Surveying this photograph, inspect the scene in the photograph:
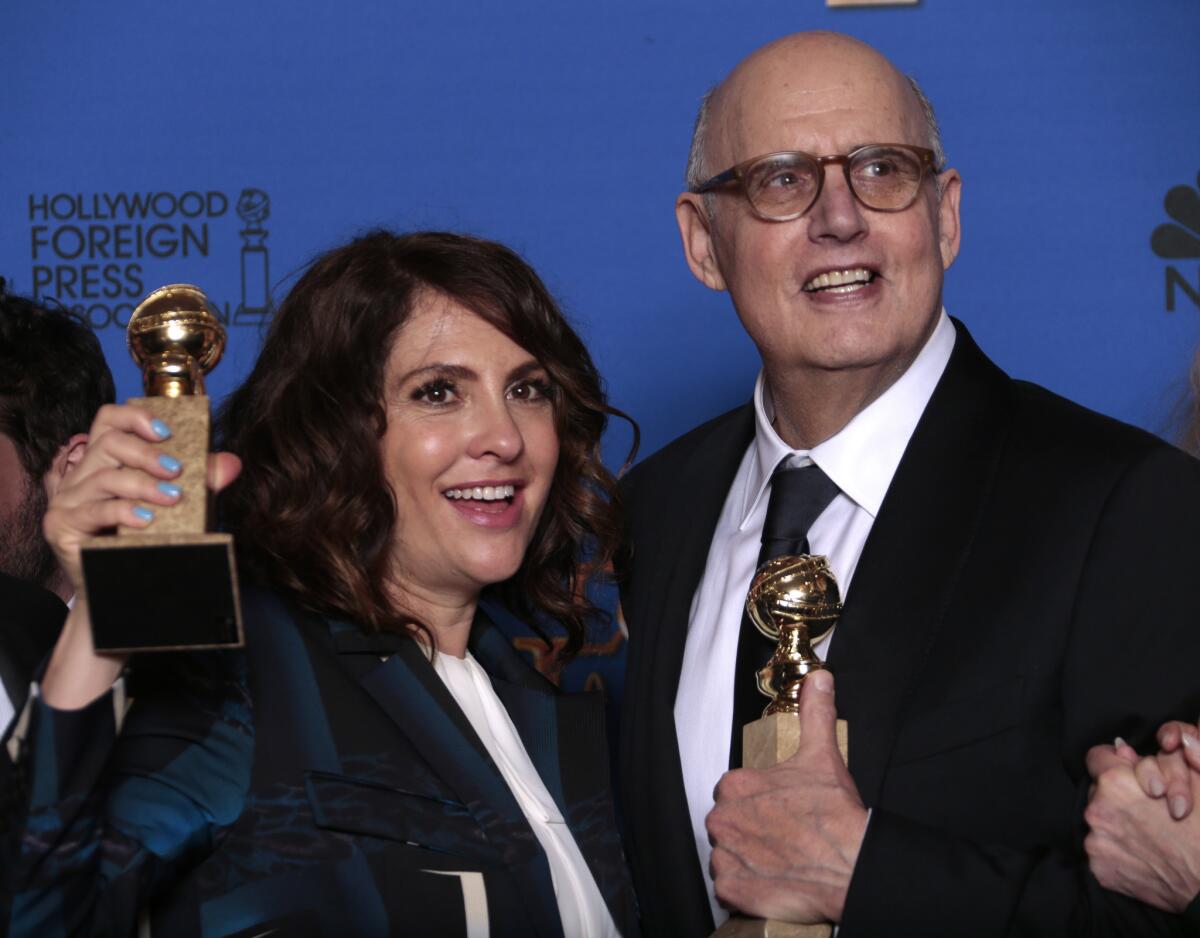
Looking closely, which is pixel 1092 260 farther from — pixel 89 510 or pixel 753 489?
pixel 89 510

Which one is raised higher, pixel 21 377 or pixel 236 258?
pixel 236 258

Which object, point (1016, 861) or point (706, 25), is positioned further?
point (706, 25)

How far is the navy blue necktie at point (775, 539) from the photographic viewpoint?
1.87m

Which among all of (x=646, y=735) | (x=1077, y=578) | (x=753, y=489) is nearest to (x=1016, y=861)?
(x=1077, y=578)

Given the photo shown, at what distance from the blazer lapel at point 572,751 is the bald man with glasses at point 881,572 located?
7 centimetres

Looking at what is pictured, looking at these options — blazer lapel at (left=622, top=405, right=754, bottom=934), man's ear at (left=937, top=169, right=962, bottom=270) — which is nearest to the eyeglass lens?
man's ear at (left=937, top=169, right=962, bottom=270)

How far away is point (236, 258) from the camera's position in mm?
2857

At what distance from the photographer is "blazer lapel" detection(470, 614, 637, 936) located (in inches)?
71.0

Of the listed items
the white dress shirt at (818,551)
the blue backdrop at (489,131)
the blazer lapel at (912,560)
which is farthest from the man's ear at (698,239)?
the blue backdrop at (489,131)

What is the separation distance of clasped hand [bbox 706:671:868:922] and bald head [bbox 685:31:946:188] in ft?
2.41

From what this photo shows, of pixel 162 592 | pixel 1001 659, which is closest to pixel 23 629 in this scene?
pixel 162 592

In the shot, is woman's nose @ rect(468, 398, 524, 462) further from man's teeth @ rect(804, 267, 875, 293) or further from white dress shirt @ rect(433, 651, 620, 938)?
man's teeth @ rect(804, 267, 875, 293)

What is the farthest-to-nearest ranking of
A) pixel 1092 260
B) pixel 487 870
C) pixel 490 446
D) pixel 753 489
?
pixel 1092 260, pixel 753 489, pixel 490 446, pixel 487 870

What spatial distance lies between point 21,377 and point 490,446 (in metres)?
0.79
